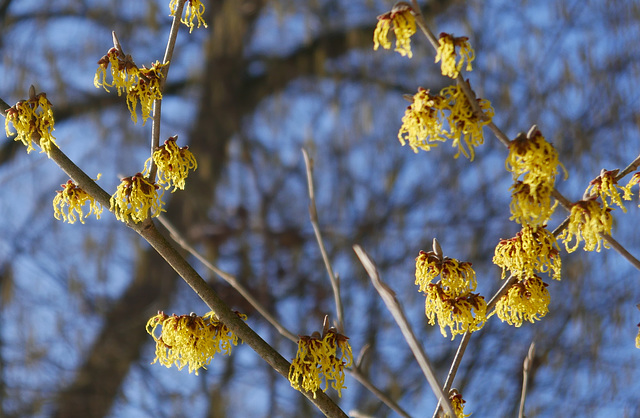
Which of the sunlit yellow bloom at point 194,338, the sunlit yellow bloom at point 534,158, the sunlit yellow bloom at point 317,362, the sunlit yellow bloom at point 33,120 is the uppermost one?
the sunlit yellow bloom at point 33,120

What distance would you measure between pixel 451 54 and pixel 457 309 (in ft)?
0.36

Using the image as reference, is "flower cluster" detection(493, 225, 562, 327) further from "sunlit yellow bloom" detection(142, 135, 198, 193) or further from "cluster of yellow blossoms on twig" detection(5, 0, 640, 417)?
"sunlit yellow bloom" detection(142, 135, 198, 193)

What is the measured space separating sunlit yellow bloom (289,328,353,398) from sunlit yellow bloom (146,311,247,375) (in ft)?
0.11

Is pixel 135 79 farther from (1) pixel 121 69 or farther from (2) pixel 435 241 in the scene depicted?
(2) pixel 435 241

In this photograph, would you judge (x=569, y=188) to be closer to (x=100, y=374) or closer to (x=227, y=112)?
(x=227, y=112)

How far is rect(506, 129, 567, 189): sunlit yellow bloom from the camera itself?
21 cm

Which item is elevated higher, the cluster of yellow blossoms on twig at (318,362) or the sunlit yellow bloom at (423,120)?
the sunlit yellow bloom at (423,120)

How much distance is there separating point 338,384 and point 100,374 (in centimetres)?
140

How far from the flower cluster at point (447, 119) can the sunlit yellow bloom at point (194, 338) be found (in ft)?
0.38

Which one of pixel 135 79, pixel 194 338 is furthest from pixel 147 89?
pixel 194 338

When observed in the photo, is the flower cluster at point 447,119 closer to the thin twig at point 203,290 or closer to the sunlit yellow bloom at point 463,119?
the sunlit yellow bloom at point 463,119

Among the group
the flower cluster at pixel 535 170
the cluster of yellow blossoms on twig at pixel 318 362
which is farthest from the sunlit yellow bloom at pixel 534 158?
the cluster of yellow blossoms on twig at pixel 318 362

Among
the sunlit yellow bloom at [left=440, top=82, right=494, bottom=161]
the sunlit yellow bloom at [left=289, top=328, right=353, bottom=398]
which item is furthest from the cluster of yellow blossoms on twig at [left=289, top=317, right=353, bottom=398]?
the sunlit yellow bloom at [left=440, top=82, right=494, bottom=161]

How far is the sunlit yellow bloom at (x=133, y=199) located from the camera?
10.4 inches
